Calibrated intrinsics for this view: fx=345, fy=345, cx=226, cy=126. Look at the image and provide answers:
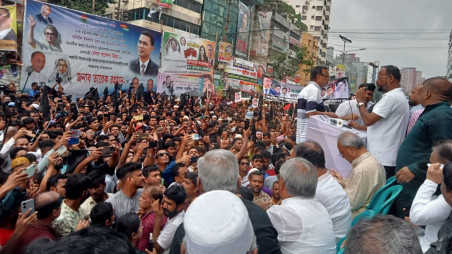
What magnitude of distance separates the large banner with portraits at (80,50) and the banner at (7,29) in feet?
1.90

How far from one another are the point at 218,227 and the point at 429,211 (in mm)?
1438

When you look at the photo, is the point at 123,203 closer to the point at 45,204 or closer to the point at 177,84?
the point at 45,204

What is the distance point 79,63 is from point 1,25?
3203 millimetres

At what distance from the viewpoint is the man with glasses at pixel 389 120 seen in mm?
3262

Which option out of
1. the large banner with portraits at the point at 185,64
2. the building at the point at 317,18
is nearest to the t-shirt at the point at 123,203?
the large banner with portraits at the point at 185,64

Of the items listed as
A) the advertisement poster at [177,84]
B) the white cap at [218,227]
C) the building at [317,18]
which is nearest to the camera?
the white cap at [218,227]

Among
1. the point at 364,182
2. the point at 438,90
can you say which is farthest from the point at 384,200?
the point at 438,90

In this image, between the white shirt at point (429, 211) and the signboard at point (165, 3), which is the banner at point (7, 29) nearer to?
the white shirt at point (429, 211)

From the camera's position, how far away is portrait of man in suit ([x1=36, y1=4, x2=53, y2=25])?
12.8 m

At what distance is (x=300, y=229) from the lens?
2.11m

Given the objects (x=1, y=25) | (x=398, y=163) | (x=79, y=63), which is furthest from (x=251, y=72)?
(x=398, y=163)

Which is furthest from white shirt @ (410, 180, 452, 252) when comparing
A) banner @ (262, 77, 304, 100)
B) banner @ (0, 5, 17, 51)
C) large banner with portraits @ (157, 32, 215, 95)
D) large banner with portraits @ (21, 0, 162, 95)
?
large banner with portraits @ (157, 32, 215, 95)

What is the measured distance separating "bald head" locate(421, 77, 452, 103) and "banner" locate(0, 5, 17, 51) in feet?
42.4

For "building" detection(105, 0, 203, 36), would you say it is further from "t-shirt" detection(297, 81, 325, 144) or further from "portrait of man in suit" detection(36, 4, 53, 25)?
"t-shirt" detection(297, 81, 325, 144)
